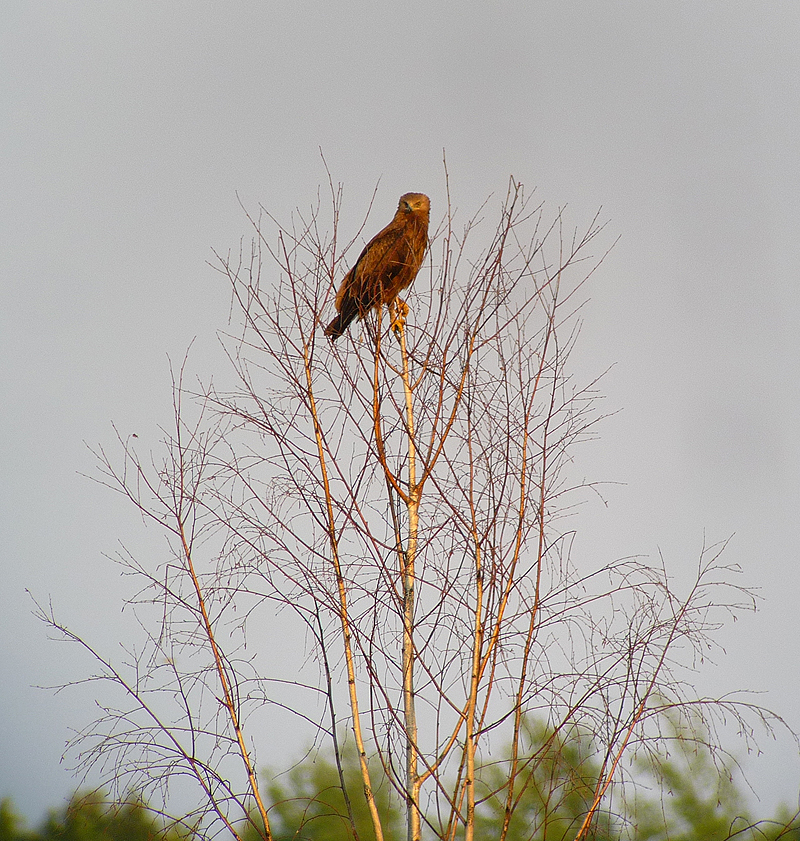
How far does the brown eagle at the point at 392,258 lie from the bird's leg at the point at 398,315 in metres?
0.11

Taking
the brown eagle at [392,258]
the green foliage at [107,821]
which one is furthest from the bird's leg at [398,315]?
the green foliage at [107,821]

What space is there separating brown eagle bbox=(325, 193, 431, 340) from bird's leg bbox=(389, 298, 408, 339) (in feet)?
0.35

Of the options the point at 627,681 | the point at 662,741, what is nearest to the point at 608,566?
the point at 627,681

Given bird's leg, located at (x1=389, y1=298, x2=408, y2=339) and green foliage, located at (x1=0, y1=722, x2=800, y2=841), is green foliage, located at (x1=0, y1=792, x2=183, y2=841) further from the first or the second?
bird's leg, located at (x1=389, y1=298, x2=408, y2=339)

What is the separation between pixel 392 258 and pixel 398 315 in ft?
1.52

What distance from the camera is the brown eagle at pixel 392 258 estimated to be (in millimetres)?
2332

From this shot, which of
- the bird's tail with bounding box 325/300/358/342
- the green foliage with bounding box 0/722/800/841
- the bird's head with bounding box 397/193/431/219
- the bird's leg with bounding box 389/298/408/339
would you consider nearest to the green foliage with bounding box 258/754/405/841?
the green foliage with bounding box 0/722/800/841

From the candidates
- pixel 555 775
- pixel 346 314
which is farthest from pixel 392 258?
pixel 555 775

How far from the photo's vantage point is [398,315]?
2.06 metres

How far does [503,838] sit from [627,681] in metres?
0.39

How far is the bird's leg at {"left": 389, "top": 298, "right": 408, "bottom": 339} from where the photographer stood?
196cm

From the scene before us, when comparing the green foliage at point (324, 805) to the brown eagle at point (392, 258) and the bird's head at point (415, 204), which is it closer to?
the brown eagle at point (392, 258)

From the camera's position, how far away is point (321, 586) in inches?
63.1

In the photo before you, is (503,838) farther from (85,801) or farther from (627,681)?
(85,801)
